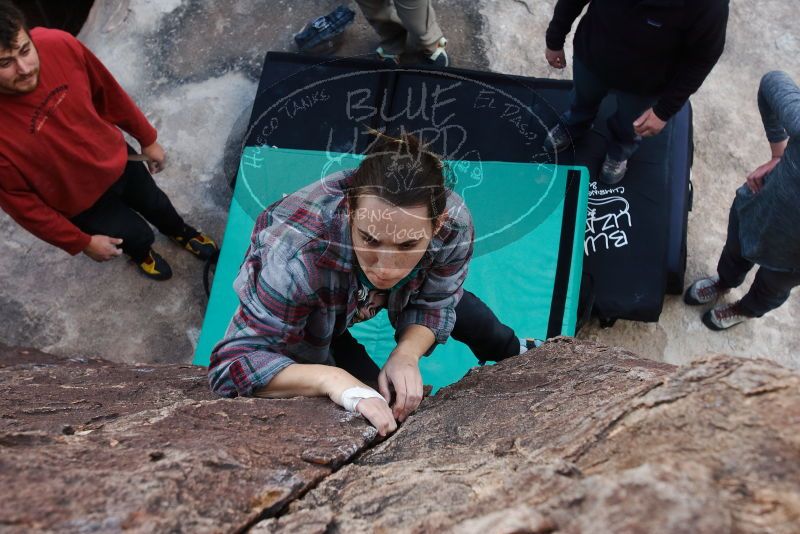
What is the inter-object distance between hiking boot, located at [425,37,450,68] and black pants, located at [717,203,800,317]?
176 cm

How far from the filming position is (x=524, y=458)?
994 millimetres

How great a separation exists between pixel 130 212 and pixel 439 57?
1920 mm

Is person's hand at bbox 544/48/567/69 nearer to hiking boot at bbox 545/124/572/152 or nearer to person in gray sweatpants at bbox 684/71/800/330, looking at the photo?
hiking boot at bbox 545/124/572/152

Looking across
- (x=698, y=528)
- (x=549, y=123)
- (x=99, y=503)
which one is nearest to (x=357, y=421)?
(x=99, y=503)

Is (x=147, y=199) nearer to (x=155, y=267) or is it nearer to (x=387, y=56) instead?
(x=155, y=267)

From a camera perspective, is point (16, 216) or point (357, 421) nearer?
point (357, 421)

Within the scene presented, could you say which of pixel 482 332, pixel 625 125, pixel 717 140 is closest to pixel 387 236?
pixel 482 332

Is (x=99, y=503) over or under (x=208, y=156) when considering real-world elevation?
over

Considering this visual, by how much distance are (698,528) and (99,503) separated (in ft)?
2.54

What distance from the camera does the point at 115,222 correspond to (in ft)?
8.04

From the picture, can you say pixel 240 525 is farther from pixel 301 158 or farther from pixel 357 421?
pixel 301 158

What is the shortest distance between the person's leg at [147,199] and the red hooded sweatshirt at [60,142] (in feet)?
0.59

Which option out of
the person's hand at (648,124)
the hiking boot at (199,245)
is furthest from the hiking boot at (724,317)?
the hiking boot at (199,245)

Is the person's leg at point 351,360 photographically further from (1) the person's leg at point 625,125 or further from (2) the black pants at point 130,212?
(1) the person's leg at point 625,125
